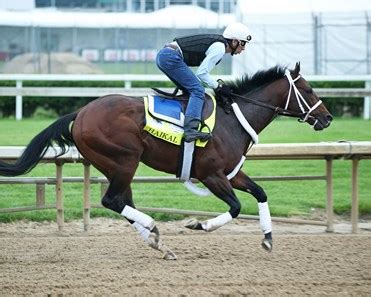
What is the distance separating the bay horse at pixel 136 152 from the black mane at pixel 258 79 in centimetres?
22

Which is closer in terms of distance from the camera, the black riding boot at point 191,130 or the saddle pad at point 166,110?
the black riding boot at point 191,130

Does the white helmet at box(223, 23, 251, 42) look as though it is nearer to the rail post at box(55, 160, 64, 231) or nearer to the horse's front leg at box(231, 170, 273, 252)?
the horse's front leg at box(231, 170, 273, 252)

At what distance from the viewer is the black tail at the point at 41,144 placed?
25.6 feet

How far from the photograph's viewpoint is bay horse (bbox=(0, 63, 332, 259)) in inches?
299

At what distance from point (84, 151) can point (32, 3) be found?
19.5 metres

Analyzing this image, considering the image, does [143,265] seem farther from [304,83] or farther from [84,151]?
[304,83]

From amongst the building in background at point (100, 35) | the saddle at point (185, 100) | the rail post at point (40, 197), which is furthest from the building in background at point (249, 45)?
the saddle at point (185, 100)

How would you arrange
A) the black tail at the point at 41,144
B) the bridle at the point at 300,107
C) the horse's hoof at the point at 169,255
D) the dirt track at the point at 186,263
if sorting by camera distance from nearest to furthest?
the dirt track at the point at 186,263
the horse's hoof at the point at 169,255
the black tail at the point at 41,144
the bridle at the point at 300,107

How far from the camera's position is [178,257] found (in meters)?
7.56

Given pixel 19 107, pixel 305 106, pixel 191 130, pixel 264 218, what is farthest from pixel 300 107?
pixel 19 107

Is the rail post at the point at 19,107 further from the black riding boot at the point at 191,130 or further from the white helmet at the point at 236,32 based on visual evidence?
the black riding boot at the point at 191,130

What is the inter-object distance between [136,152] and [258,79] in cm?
146

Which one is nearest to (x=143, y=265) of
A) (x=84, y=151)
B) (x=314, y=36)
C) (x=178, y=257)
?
(x=178, y=257)

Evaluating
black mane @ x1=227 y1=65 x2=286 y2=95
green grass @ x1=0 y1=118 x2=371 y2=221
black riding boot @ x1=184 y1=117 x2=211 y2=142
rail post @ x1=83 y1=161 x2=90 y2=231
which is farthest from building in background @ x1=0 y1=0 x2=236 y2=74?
black riding boot @ x1=184 y1=117 x2=211 y2=142
